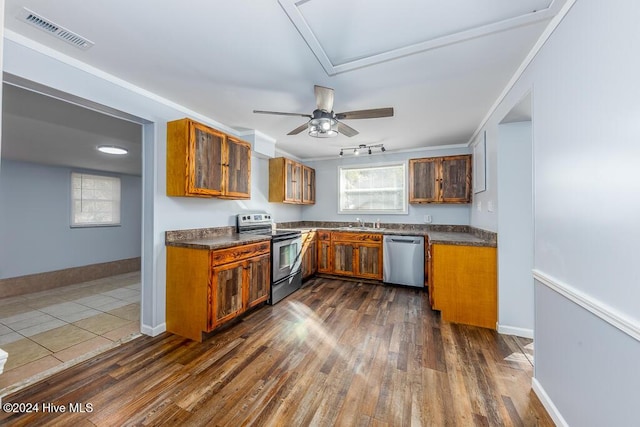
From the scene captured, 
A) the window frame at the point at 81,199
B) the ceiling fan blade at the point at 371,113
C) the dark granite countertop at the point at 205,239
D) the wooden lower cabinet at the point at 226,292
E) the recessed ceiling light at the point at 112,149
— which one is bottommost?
the wooden lower cabinet at the point at 226,292

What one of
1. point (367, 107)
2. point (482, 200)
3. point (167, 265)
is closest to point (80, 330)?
point (167, 265)

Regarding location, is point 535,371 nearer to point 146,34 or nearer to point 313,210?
point 146,34

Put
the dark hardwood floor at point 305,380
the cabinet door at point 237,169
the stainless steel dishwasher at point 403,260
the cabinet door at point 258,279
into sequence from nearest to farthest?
the dark hardwood floor at point 305,380 → the cabinet door at point 258,279 → the cabinet door at point 237,169 → the stainless steel dishwasher at point 403,260

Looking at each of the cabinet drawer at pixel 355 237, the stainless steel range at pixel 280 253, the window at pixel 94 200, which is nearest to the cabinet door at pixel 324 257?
the cabinet drawer at pixel 355 237

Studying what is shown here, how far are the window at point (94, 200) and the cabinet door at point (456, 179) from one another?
6.53 meters

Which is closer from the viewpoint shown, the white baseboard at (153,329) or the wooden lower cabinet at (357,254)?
the white baseboard at (153,329)

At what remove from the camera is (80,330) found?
2.68 m

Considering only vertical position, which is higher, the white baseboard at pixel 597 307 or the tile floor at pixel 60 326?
the white baseboard at pixel 597 307

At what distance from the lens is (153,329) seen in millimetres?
2572

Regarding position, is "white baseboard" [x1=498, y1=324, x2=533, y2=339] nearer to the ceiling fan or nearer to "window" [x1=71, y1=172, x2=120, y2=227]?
the ceiling fan

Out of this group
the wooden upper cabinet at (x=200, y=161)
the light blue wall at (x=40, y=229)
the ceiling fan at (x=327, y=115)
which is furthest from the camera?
the light blue wall at (x=40, y=229)

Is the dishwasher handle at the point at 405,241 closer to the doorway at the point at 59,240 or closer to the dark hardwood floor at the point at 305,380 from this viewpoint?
the dark hardwood floor at the point at 305,380

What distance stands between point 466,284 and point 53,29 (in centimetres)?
405

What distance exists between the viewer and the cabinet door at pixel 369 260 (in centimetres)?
421
